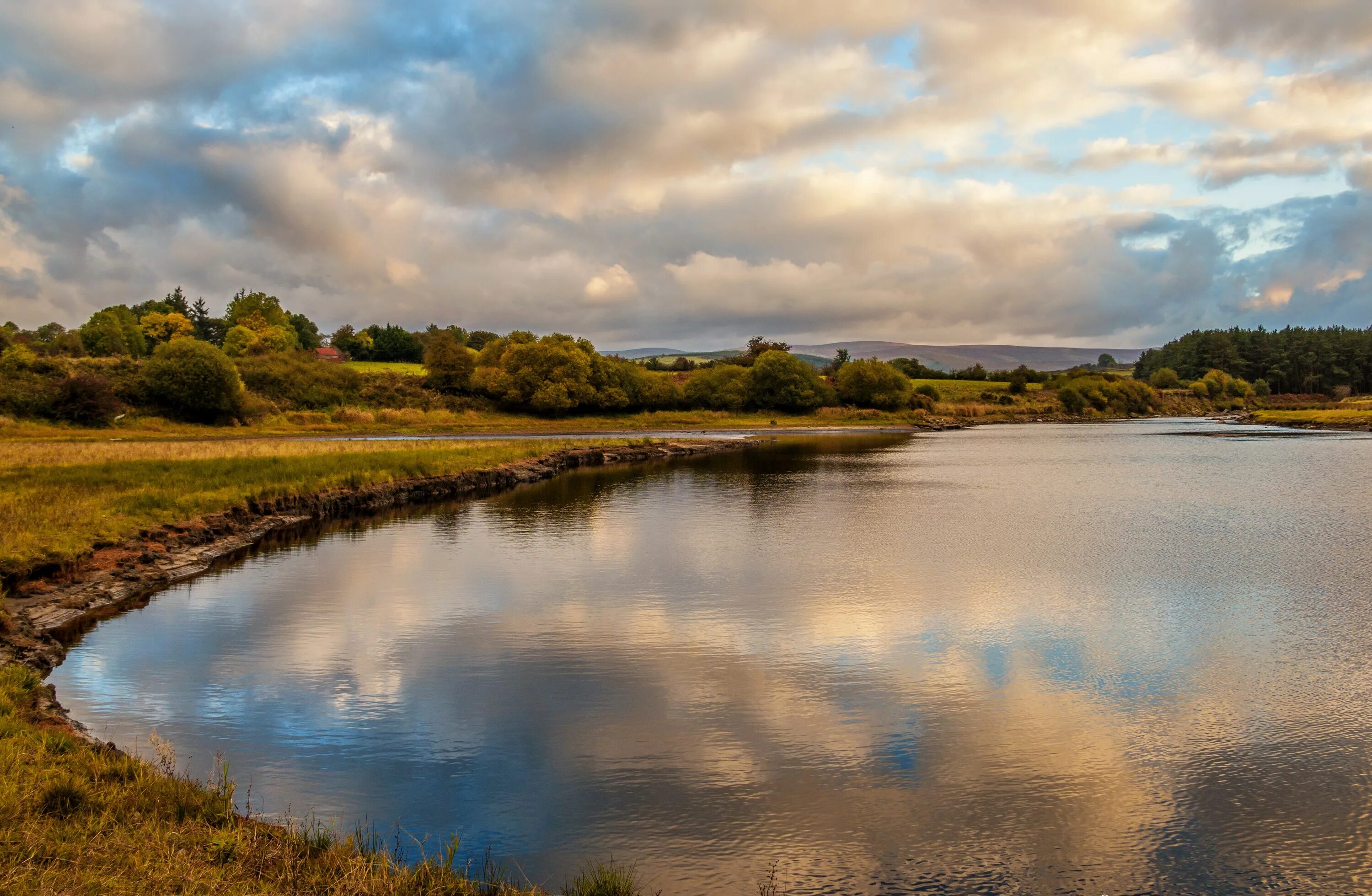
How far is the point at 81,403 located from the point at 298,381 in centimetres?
2983

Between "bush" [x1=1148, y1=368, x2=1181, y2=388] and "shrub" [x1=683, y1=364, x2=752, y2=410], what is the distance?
110 m

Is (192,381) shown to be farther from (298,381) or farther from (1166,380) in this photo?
(1166,380)

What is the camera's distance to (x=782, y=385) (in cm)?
11956

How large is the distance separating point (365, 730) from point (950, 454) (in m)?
59.1

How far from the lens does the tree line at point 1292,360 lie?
7072 inches

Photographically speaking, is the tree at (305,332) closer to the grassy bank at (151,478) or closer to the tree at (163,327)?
the tree at (163,327)

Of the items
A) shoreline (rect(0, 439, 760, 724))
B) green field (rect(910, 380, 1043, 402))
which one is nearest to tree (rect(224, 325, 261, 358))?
shoreline (rect(0, 439, 760, 724))

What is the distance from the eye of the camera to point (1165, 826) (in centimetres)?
842

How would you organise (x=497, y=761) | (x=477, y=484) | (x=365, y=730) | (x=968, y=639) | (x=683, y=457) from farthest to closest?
1. (x=683, y=457)
2. (x=477, y=484)
3. (x=968, y=639)
4. (x=365, y=730)
5. (x=497, y=761)

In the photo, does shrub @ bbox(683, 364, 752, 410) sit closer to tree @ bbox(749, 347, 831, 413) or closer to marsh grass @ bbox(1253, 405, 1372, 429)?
tree @ bbox(749, 347, 831, 413)

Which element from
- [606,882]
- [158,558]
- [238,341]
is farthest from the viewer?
[238,341]

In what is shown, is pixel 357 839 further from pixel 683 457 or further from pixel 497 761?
pixel 683 457

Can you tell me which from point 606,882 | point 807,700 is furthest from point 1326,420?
point 606,882

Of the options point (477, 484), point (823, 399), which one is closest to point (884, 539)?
point (477, 484)
